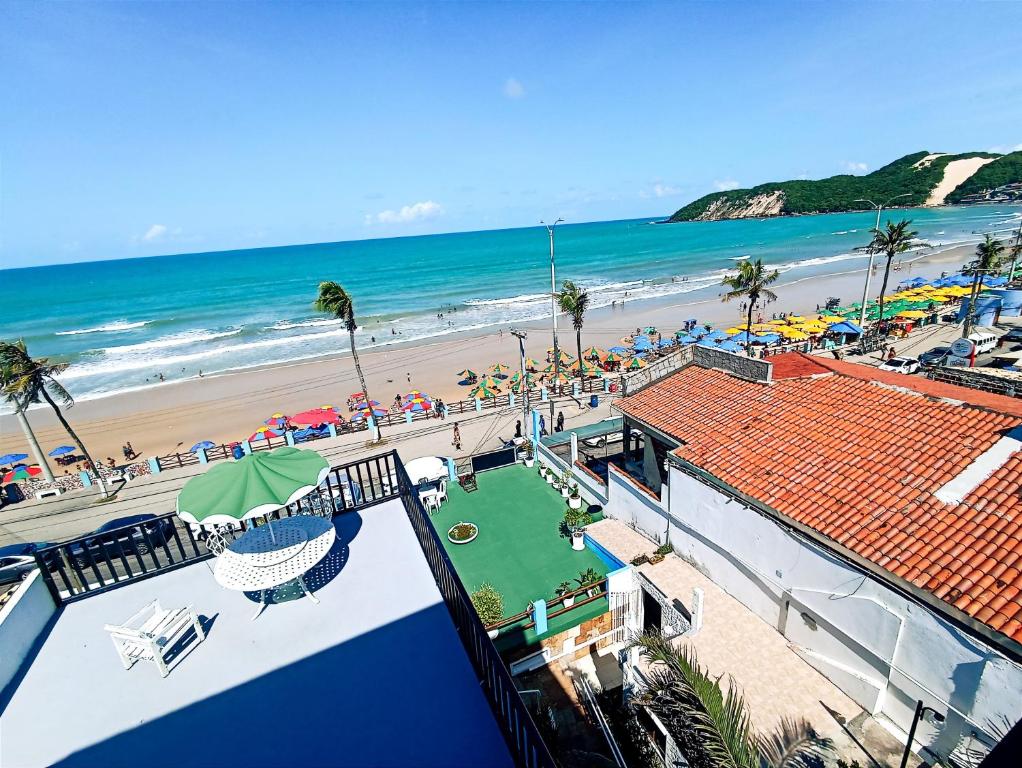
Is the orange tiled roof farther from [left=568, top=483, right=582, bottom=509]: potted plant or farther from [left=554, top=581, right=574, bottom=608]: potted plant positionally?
[left=554, top=581, right=574, bottom=608]: potted plant

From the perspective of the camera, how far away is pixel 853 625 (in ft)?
27.8

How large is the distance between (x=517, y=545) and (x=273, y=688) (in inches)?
356

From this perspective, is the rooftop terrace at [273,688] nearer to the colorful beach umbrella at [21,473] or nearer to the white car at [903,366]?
the colorful beach umbrella at [21,473]

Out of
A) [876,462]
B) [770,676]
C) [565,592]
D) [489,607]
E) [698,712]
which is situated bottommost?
[770,676]

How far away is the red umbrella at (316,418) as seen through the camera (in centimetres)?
2545

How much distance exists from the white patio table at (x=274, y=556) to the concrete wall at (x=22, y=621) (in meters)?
1.94

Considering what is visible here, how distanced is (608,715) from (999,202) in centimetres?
25159

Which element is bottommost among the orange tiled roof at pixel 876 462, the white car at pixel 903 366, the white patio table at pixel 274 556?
the white car at pixel 903 366

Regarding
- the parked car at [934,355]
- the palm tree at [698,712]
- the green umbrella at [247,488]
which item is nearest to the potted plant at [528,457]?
the palm tree at [698,712]

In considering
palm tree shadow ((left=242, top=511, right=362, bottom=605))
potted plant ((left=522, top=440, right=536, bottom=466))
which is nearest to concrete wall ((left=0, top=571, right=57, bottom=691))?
palm tree shadow ((left=242, top=511, right=362, bottom=605))

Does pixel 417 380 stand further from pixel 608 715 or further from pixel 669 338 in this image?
pixel 608 715

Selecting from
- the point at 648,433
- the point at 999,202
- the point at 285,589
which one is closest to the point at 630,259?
the point at 648,433

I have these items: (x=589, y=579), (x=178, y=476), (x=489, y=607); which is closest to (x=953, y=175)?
(x=589, y=579)

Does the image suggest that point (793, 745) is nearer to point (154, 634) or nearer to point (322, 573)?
point (322, 573)
